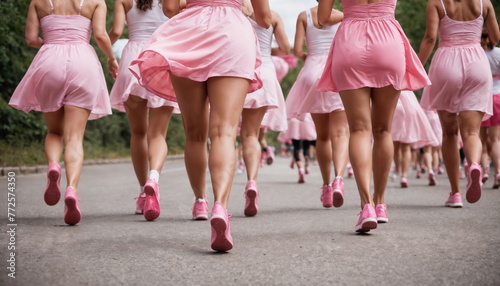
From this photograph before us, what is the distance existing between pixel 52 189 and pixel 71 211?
284 mm

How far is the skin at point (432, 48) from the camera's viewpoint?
6.77 meters

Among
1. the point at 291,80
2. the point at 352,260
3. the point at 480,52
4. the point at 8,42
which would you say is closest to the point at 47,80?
the point at 352,260

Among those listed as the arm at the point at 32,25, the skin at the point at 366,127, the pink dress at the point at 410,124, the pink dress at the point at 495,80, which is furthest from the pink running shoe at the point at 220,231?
the pink dress at the point at 410,124

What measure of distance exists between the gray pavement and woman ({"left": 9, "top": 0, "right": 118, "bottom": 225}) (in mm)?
725

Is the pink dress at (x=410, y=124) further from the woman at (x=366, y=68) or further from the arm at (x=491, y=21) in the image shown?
the woman at (x=366, y=68)

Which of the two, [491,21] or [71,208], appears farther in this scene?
[491,21]

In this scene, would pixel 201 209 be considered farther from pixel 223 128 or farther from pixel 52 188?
pixel 223 128

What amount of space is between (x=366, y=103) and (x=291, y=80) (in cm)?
7528

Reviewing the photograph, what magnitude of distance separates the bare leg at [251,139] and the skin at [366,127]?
165cm

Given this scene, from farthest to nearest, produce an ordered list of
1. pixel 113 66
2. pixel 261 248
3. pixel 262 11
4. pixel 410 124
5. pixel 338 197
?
pixel 410 124 → pixel 113 66 → pixel 338 197 → pixel 262 11 → pixel 261 248

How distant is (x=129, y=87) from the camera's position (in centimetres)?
620

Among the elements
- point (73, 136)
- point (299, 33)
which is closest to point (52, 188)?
point (73, 136)

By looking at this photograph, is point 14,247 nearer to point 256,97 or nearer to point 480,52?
point 256,97

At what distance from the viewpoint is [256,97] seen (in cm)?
660
